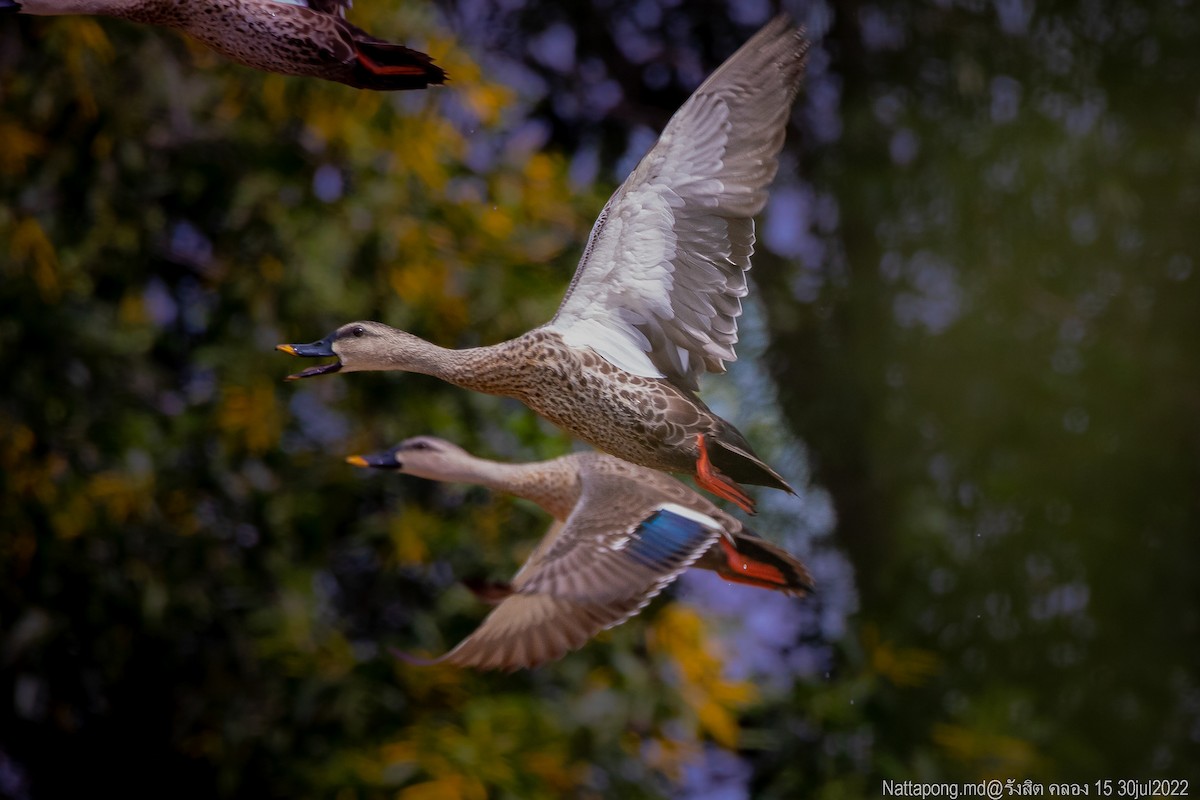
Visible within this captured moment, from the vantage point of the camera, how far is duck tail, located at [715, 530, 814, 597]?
86cm

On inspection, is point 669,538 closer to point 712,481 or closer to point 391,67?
point 712,481

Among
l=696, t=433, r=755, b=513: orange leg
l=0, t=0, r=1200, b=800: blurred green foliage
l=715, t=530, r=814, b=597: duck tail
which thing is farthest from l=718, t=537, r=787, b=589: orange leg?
l=0, t=0, r=1200, b=800: blurred green foliage

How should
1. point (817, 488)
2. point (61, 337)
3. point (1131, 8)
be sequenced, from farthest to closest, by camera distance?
point (1131, 8) → point (817, 488) → point (61, 337)

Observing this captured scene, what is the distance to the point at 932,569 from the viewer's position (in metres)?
2.40

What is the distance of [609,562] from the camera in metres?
0.76

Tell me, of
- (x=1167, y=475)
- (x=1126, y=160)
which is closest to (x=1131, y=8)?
(x=1126, y=160)

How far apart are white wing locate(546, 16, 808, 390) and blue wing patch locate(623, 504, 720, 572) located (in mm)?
79

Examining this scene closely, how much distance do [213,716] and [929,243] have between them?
1347 millimetres

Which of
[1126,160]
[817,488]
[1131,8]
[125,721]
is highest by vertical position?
[1131,8]

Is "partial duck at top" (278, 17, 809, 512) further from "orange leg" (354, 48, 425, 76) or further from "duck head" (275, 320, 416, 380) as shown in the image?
"orange leg" (354, 48, 425, 76)

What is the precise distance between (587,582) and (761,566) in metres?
0.16

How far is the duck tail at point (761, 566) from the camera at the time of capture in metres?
0.86

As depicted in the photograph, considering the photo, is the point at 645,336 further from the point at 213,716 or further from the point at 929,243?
the point at 929,243

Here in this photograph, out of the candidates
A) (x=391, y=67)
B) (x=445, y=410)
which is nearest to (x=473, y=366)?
(x=391, y=67)
